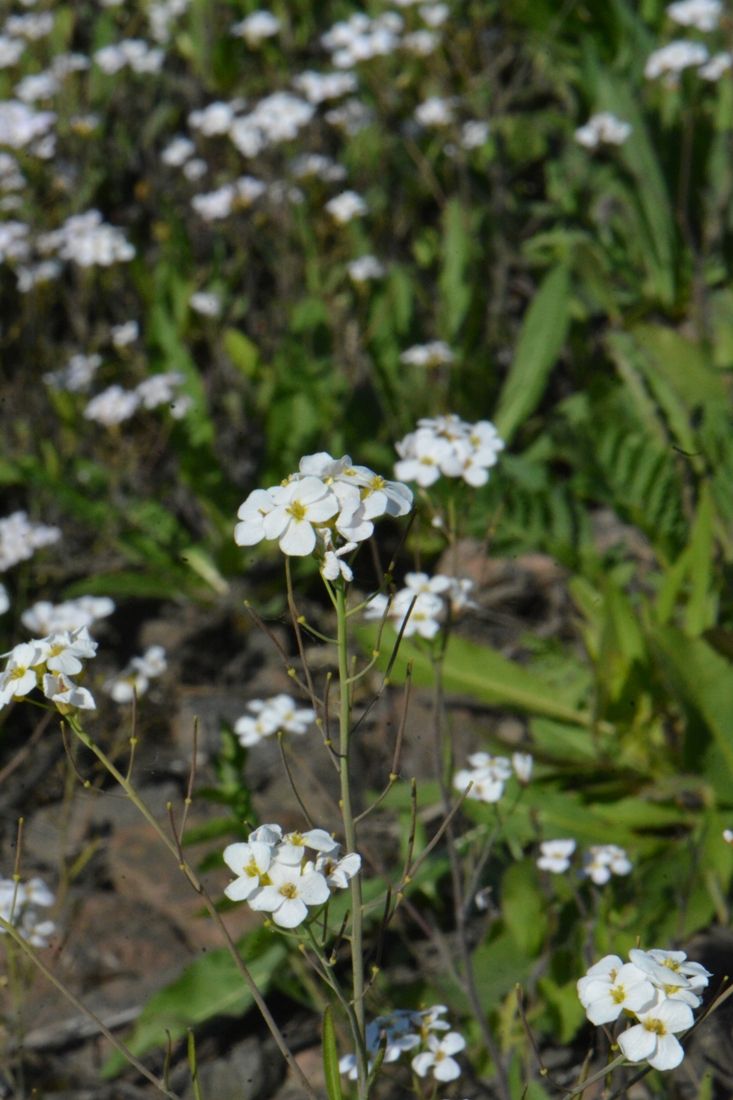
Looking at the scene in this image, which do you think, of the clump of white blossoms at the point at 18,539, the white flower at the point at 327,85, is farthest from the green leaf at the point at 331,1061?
the white flower at the point at 327,85

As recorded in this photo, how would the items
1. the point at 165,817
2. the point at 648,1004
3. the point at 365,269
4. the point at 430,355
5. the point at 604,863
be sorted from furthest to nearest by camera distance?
the point at 365,269
the point at 430,355
the point at 165,817
the point at 604,863
the point at 648,1004

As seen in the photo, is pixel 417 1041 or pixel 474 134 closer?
pixel 417 1041

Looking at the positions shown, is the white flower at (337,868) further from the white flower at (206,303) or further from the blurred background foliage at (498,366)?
the white flower at (206,303)

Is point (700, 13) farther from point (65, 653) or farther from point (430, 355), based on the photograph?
point (65, 653)

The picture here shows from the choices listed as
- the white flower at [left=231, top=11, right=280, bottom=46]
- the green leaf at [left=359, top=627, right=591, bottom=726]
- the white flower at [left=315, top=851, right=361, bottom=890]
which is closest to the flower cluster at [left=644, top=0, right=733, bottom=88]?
the white flower at [left=231, top=11, right=280, bottom=46]

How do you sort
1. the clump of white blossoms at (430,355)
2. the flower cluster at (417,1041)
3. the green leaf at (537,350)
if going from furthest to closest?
the green leaf at (537,350) < the clump of white blossoms at (430,355) < the flower cluster at (417,1041)

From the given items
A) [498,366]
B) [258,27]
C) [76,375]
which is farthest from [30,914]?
[258,27]

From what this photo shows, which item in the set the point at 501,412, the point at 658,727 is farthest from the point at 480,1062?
the point at 501,412

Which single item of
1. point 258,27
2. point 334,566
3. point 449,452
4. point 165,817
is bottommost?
point 165,817
